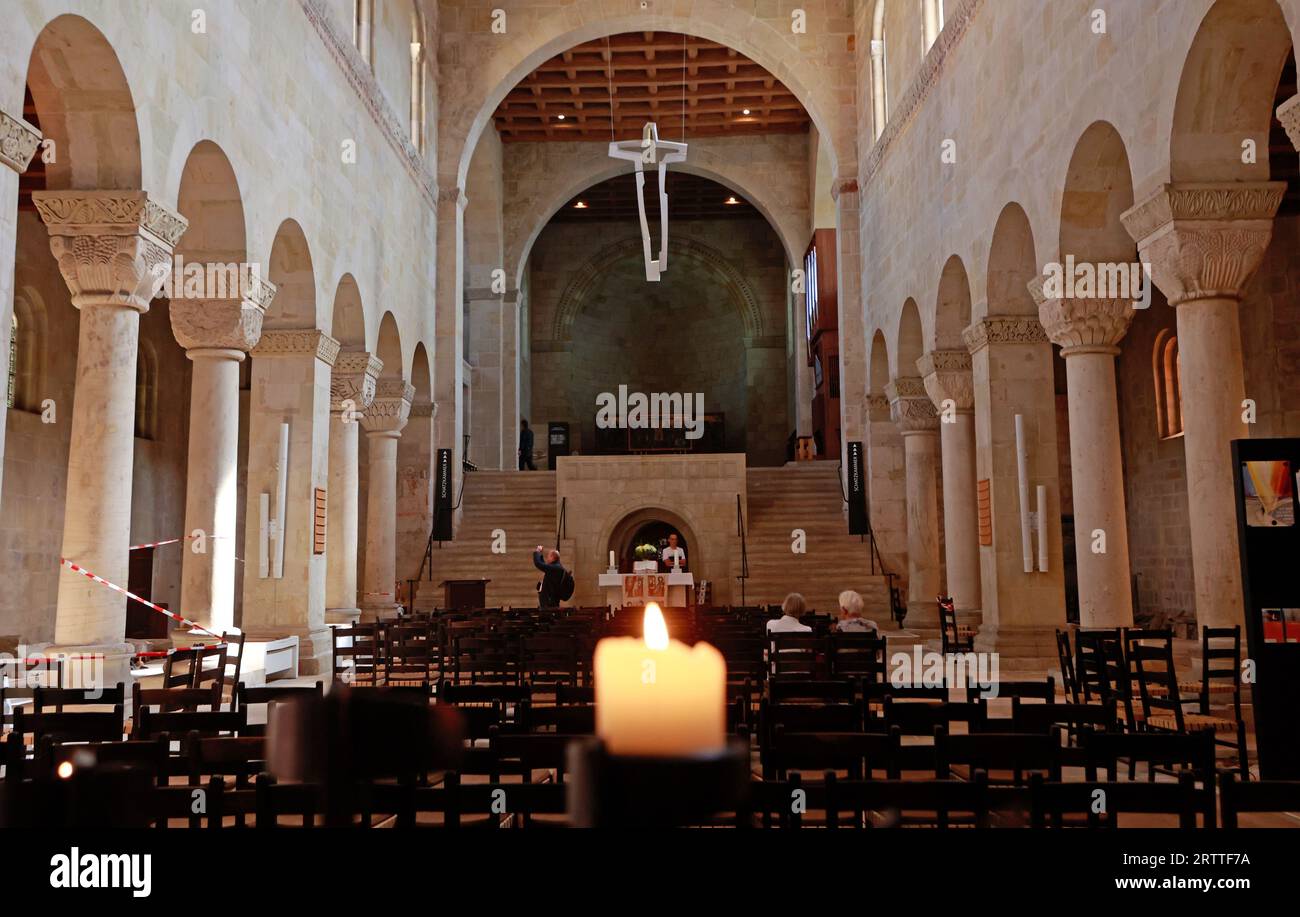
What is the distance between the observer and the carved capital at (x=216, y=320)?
11266 millimetres

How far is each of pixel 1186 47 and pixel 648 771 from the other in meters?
8.82

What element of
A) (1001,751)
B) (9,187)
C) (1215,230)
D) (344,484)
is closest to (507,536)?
(344,484)

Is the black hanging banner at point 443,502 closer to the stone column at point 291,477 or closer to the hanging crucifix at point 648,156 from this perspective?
the hanging crucifix at point 648,156

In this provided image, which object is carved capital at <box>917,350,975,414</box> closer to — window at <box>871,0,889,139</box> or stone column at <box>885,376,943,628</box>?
stone column at <box>885,376,943,628</box>

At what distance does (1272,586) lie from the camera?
6.00 meters

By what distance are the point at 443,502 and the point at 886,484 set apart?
27.0ft

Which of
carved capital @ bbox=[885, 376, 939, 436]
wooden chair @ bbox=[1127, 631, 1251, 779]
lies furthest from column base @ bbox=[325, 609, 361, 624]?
wooden chair @ bbox=[1127, 631, 1251, 779]

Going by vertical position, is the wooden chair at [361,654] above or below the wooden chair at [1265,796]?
above

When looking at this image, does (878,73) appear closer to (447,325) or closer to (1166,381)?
(1166,381)

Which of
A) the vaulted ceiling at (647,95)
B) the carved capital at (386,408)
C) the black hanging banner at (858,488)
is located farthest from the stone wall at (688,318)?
the carved capital at (386,408)

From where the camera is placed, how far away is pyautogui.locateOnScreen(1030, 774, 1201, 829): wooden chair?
9.88ft

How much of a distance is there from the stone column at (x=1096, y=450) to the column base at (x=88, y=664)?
8517mm
